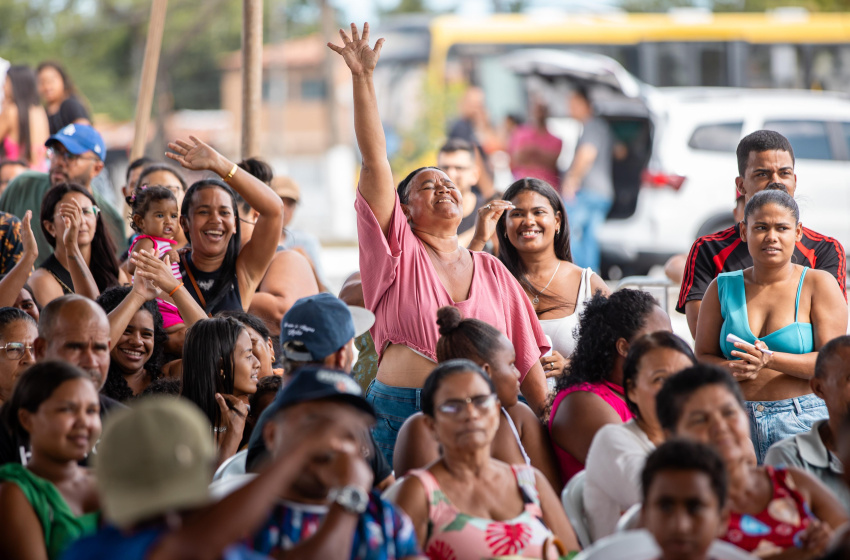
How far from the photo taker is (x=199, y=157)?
456cm

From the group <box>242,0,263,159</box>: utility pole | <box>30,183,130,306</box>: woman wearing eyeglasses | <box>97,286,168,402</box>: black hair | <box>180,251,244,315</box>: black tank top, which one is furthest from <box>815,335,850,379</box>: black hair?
<box>242,0,263,159</box>: utility pole

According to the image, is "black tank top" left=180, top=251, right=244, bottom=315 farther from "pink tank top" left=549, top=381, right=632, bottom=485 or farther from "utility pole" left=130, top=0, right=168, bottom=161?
"utility pole" left=130, top=0, right=168, bottom=161

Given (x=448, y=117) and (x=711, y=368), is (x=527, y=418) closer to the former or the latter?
(x=711, y=368)

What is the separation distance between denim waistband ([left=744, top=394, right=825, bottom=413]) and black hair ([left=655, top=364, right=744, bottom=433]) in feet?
3.68

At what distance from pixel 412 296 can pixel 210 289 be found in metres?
1.20

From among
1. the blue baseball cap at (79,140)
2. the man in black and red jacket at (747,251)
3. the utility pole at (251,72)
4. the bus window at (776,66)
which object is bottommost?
the man in black and red jacket at (747,251)

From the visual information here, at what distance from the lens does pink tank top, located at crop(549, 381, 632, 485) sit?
143 inches

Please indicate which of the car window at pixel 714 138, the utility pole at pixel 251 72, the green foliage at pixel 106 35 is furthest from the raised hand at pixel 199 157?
the green foliage at pixel 106 35

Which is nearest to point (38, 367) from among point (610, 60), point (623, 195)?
point (623, 195)

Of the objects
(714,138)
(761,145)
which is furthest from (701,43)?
(761,145)

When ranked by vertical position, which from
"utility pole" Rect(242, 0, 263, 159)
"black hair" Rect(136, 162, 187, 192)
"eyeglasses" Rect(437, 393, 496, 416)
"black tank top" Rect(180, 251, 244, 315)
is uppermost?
"utility pole" Rect(242, 0, 263, 159)

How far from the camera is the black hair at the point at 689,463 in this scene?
262 cm

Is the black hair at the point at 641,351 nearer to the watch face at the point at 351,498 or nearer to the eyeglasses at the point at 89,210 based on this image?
the watch face at the point at 351,498

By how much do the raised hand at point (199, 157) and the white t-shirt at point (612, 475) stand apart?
2212mm
